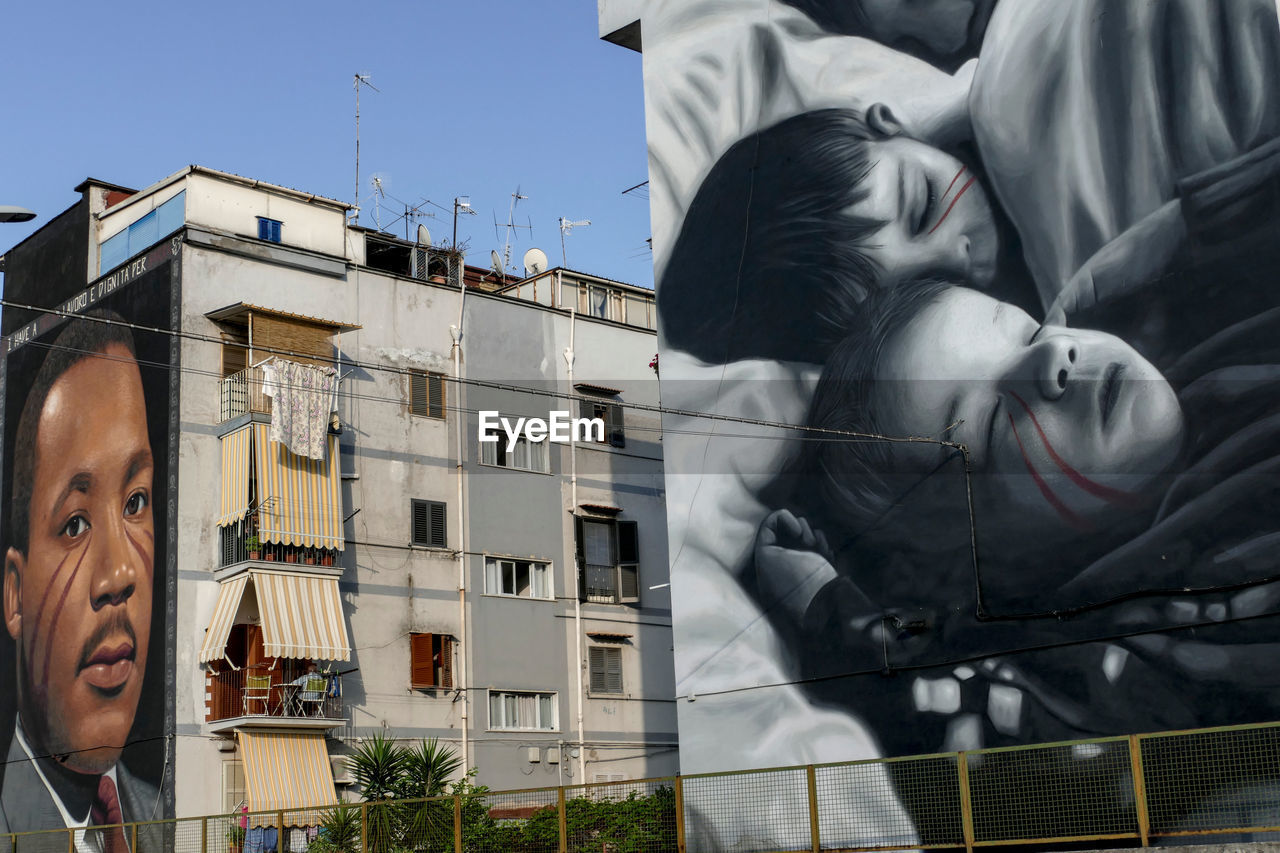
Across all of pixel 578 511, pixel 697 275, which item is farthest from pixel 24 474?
pixel 697 275

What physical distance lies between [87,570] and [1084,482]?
915 inches

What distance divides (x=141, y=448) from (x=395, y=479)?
225 inches

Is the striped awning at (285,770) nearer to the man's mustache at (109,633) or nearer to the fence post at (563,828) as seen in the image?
the man's mustache at (109,633)

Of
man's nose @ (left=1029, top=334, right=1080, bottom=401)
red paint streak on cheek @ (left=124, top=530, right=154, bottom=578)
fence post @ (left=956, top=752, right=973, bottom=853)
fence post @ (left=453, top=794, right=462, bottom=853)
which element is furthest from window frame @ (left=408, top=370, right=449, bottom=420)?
fence post @ (left=956, top=752, right=973, bottom=853)

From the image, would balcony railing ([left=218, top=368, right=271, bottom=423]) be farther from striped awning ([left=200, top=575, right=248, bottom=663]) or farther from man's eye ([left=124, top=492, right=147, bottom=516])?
striped awning ([left=200, top=575, right=248, bottom=663])

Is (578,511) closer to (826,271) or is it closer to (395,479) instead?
(395,479)

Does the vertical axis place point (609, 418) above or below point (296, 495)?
above

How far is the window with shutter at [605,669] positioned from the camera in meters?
39.0

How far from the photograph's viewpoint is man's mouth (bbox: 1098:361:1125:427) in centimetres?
2144

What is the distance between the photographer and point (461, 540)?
37094 millimetres

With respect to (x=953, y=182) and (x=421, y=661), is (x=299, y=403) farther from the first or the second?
(x=953, y=182)

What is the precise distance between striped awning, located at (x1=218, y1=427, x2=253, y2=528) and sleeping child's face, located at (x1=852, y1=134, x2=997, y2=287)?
577 inches

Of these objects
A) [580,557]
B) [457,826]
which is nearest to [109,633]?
[580,557]

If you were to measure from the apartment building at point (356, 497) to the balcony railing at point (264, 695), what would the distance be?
5 centimetres
